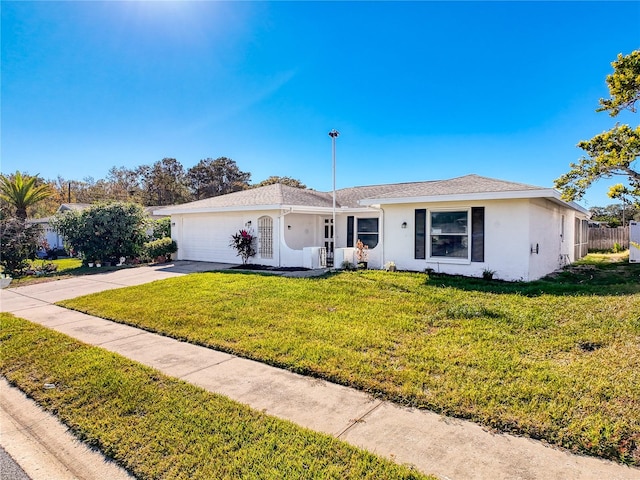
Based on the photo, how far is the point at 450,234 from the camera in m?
11.1

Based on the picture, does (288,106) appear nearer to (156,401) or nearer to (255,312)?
(255,312)

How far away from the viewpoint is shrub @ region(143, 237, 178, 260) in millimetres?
17156

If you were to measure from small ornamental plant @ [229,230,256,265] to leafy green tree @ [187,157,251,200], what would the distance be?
30341 mm

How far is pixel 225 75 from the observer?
529 inches

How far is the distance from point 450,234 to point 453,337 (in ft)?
20.0

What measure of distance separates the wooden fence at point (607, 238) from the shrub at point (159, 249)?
82.8 ft

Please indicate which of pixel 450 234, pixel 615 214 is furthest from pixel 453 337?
pixel 615 214

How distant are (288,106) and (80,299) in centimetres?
1120

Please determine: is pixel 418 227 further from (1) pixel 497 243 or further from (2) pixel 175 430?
(2) pixel 175 430

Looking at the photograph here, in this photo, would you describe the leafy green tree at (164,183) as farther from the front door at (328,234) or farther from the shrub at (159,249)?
the front door at (328,234)

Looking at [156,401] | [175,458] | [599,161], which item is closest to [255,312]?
[156,401]

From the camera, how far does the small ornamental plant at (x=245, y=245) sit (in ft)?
49.1

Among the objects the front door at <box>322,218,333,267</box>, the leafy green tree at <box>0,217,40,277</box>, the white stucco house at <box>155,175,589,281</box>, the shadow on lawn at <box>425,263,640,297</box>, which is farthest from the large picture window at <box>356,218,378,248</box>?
the leafy green tree at <box>0,217,40,277</box>

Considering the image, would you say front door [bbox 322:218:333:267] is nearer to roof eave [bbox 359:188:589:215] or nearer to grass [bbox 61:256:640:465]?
roof eave [bbox 359:188:589:215]
